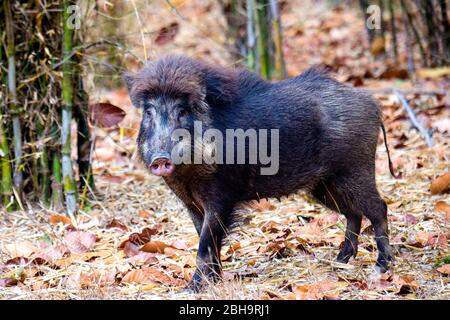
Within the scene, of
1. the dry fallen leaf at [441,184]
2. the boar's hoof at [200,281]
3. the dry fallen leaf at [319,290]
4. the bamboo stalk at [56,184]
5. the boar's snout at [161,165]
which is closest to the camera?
the dry fallen leaf at [319,290]

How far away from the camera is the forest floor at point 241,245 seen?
5016 mm

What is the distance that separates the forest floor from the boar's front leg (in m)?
0.14

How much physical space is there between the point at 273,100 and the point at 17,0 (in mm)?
2701

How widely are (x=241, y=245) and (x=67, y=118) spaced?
1934 mm

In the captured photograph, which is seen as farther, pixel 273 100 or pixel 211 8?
pixel 211 8

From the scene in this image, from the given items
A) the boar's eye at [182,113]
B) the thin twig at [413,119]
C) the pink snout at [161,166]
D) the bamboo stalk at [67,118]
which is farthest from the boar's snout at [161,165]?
the thin twig at [413,119]

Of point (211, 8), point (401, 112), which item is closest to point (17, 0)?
point (401, 112)

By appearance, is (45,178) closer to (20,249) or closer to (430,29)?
(20,249)

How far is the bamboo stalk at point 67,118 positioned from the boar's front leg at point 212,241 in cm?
197

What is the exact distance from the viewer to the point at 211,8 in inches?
555

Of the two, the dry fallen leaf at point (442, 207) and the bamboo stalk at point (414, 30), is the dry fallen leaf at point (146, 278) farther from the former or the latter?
the bamboo stalk at point (414, 30)

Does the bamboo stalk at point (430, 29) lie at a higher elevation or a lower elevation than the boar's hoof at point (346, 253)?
higher

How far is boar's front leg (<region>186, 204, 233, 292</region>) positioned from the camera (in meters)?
5.18

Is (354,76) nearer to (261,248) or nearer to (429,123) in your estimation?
(429,123)
